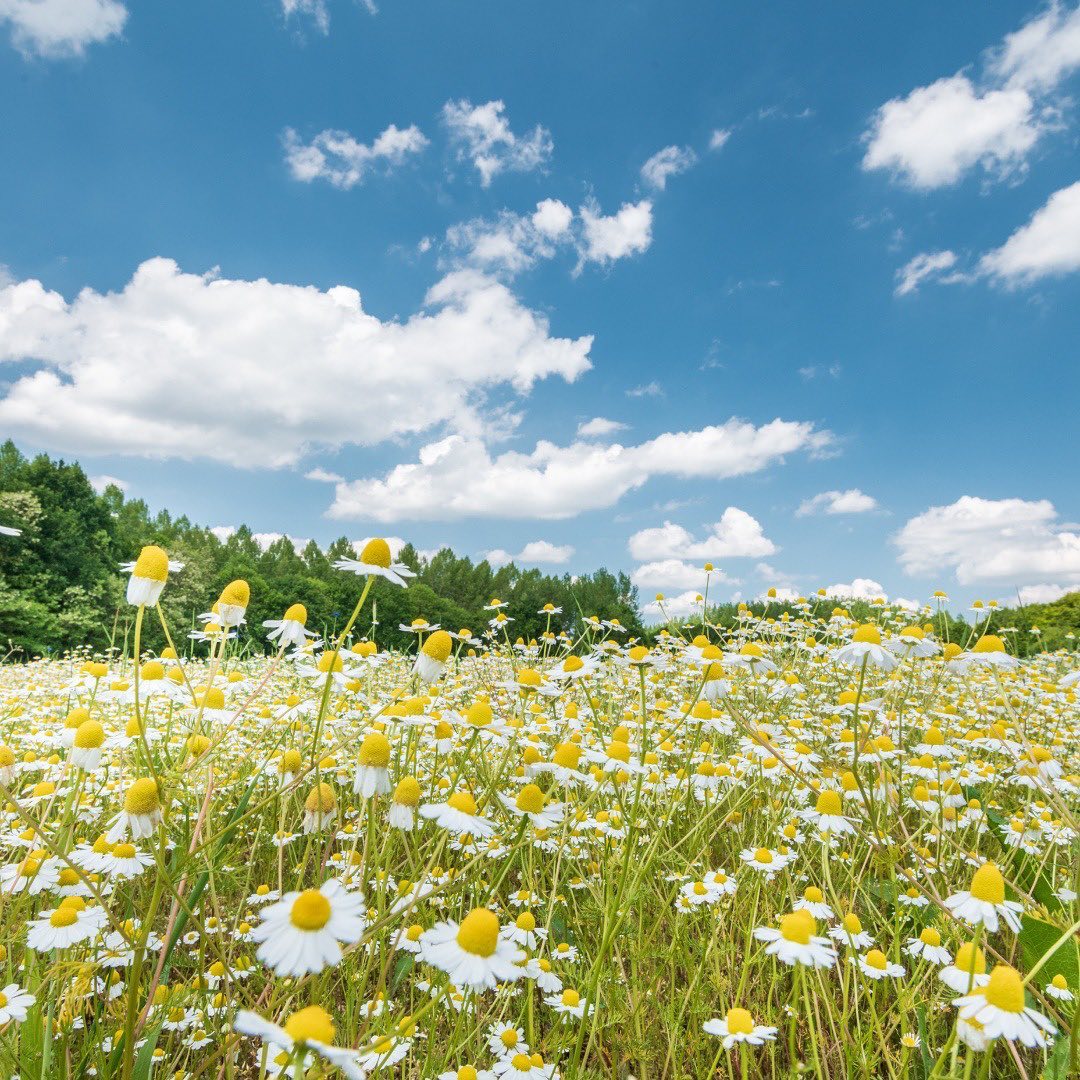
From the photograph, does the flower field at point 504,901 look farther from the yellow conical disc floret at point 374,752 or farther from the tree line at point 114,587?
the tree line at point 114,587

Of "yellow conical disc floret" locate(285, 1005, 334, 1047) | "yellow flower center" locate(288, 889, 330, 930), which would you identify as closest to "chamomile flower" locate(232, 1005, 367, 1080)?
"yellow conical disc floret" locate(285, 1005, 334, 1047)

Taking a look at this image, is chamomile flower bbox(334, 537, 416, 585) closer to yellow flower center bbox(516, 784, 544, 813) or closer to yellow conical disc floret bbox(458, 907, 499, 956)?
yellow flower center bbox(516, 784, 544, 813)

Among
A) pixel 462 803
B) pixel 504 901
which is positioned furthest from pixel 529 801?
pixel 504 901

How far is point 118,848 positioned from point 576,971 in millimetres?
1572

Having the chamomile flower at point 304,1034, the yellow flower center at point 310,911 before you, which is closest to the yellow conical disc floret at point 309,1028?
the chamomile flower at point 304,1034

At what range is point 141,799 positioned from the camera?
168 cm

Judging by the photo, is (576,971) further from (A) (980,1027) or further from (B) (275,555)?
(B) (275,555)

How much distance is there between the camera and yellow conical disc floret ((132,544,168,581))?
5.43 feet

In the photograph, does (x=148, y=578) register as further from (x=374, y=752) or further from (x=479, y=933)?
(x=479, y=933)

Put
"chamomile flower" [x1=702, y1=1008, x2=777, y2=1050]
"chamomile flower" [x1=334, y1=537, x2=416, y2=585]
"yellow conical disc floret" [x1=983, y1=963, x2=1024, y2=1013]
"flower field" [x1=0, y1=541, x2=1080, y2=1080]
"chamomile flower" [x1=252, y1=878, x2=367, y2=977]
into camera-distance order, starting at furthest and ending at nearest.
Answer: "chamomile flower" [x1=334, y1=537, x2=416, y2=585] < "chamomile flower" [x1=702, y1=1008, x2=777, y2=1050] < "flower field" [x1=0, y1=541, x2=1080, y2=1080] < "yellow conical disc floret" [x1=983, y1=963, x2=1024, y2=1013] < "chamomile flower" [x1=252, y1=878, x2=367, y2=977]

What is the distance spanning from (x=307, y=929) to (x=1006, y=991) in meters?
1.28

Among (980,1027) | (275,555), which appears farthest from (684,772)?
(275,555)

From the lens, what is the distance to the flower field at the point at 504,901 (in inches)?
60.6

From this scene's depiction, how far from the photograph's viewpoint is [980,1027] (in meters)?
1.42
